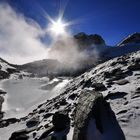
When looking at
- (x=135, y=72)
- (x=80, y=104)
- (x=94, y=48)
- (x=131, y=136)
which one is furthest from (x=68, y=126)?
(x=94, y=48)

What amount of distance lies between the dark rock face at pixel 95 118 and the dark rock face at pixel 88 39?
153 meters

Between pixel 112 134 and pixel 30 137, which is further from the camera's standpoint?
pixel 30 137

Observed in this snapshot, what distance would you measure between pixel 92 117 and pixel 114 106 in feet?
13.2

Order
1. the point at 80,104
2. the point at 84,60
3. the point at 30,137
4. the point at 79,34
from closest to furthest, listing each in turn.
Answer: the point at 80,104 → the point at 30,137 → the point at 84,60 → the point at 79,34

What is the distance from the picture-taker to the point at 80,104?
14.3 m

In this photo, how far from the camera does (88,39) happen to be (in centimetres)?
17075

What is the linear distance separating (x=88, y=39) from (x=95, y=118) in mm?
160073

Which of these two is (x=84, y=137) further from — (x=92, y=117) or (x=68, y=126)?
(x=68, y=126)

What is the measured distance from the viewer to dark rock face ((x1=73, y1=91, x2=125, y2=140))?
40.5 feet

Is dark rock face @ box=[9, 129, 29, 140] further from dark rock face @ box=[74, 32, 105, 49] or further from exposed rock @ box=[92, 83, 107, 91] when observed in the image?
dark rock face @ box=[74, 32, 105, 49]

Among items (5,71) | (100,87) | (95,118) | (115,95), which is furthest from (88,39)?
(95,118)

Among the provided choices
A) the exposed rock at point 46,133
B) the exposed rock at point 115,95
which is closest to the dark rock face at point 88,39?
the exposed rock at point 115,95

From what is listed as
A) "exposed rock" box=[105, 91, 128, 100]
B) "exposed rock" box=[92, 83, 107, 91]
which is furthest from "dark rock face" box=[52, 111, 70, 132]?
"exposed rock" box=[92, 83, 107, 91]

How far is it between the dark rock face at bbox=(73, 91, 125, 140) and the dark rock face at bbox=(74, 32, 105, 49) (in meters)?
153
